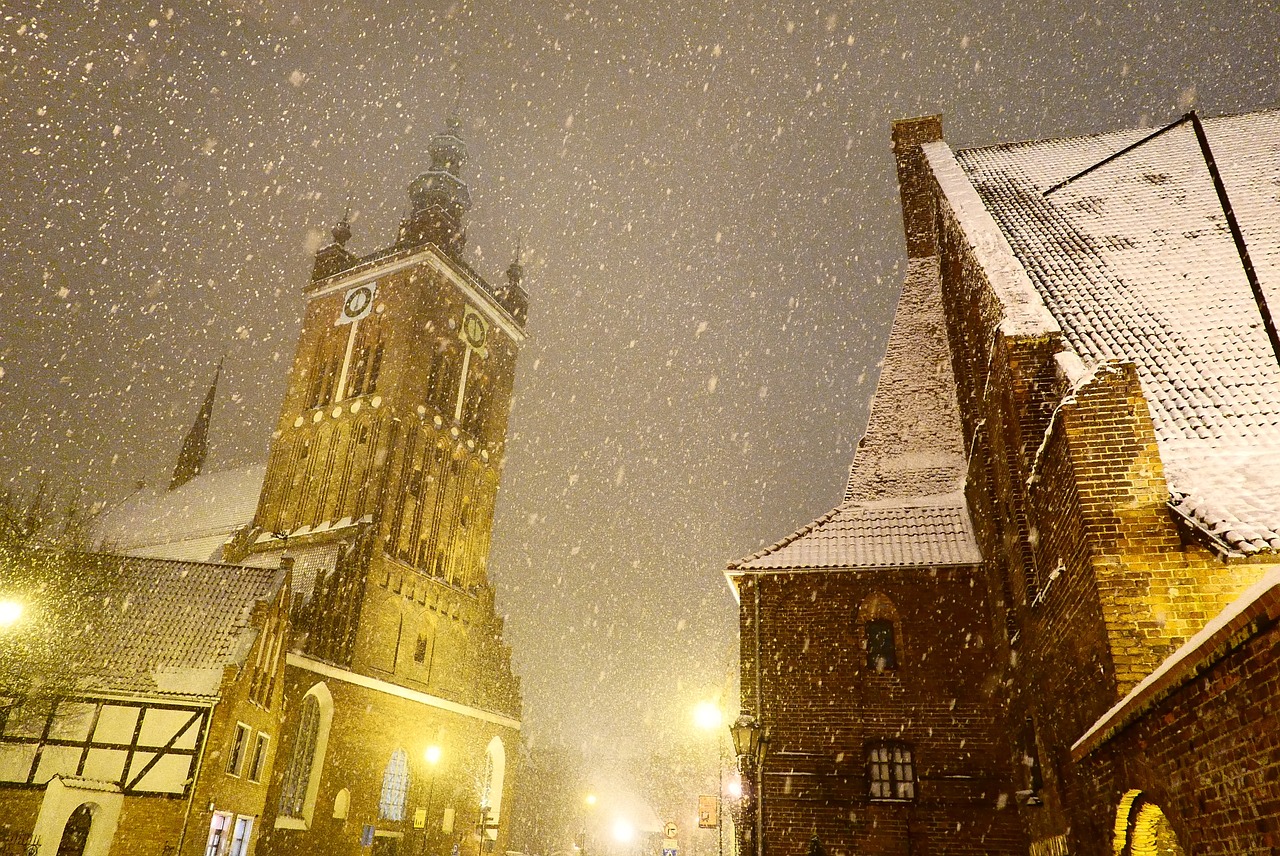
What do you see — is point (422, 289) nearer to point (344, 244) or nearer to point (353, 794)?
point (344, 244)

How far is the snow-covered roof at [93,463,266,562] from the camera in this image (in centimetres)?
4144

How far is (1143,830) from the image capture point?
5.70m

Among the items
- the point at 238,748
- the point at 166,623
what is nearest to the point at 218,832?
the point at 238,748

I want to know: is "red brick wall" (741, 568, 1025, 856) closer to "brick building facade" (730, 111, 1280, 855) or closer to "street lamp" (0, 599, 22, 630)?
"brick building facade" (730, 111, 1280, 855)

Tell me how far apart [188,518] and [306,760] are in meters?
23.8

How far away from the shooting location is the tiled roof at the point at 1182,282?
20.7 ft

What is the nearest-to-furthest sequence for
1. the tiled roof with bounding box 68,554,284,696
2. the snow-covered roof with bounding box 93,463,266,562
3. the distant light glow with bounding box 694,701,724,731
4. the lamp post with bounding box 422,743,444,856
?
1. the distant light glow with bounding box 694,701,724,731
2. the tiled roof with bounding box 68,554,284,696
3. the lamp post with bounding box 422,743,444,856
4. the snow-covered roof with bounding box 93,463,266,562

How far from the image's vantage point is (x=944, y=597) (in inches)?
512

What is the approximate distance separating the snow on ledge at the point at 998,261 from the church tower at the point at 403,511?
2524 centimetres

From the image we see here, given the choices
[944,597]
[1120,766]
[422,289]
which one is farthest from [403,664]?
[1120,766]

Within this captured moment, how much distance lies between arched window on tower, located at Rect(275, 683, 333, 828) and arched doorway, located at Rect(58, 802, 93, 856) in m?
7.51

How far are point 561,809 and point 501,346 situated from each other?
4233 centimetres

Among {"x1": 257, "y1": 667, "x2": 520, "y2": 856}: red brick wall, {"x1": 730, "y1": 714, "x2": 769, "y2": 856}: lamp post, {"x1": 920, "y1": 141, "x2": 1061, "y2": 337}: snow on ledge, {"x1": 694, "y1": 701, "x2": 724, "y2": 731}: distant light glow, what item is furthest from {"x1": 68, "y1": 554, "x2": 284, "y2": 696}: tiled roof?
{"x1": 920, "y1": 141, "x2": 1061, "y2": 337}: snow on ledge

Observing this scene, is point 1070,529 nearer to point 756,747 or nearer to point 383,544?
point 756,747
